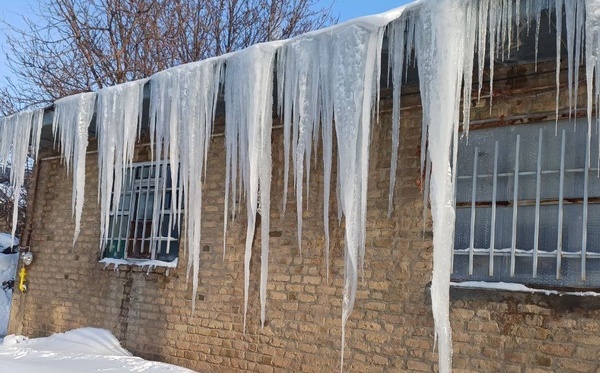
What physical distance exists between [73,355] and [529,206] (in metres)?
4.41

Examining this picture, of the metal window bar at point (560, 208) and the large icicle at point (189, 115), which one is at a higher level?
the large icicle at point (189, 115)

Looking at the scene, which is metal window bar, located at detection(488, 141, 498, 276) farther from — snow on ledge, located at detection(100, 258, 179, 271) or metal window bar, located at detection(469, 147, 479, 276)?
snow on ledge, located at detection(100, 258, 179, 271)

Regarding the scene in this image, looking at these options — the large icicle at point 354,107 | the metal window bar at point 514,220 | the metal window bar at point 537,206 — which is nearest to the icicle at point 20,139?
the large icicle at point 354,107

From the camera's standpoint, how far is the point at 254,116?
14.3 feet

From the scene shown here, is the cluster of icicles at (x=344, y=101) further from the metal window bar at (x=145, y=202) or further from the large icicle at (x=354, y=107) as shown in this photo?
the metal window bar at (x=145, y=202)

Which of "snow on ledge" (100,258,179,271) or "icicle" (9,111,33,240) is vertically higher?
"icicle" (9,111,33,240)

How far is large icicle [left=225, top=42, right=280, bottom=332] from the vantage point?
14.3 feet

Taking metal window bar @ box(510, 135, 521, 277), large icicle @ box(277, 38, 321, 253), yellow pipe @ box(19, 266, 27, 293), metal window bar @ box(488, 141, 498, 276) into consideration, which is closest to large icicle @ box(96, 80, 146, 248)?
large icicle @ box(277, 38, 321, 253)

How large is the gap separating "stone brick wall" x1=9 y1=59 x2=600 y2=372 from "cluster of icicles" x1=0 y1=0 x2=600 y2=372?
17 cm

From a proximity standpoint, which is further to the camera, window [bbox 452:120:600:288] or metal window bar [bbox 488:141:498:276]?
metal window bar [bbox 488:141:498:276]

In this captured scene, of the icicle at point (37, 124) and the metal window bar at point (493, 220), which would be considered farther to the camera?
the icicle at point (37, 124)

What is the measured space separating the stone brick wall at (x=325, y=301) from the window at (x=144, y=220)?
198 mm

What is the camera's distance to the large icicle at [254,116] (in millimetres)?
4367

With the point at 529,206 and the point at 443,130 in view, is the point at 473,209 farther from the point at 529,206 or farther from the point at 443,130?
the point at 443,130
